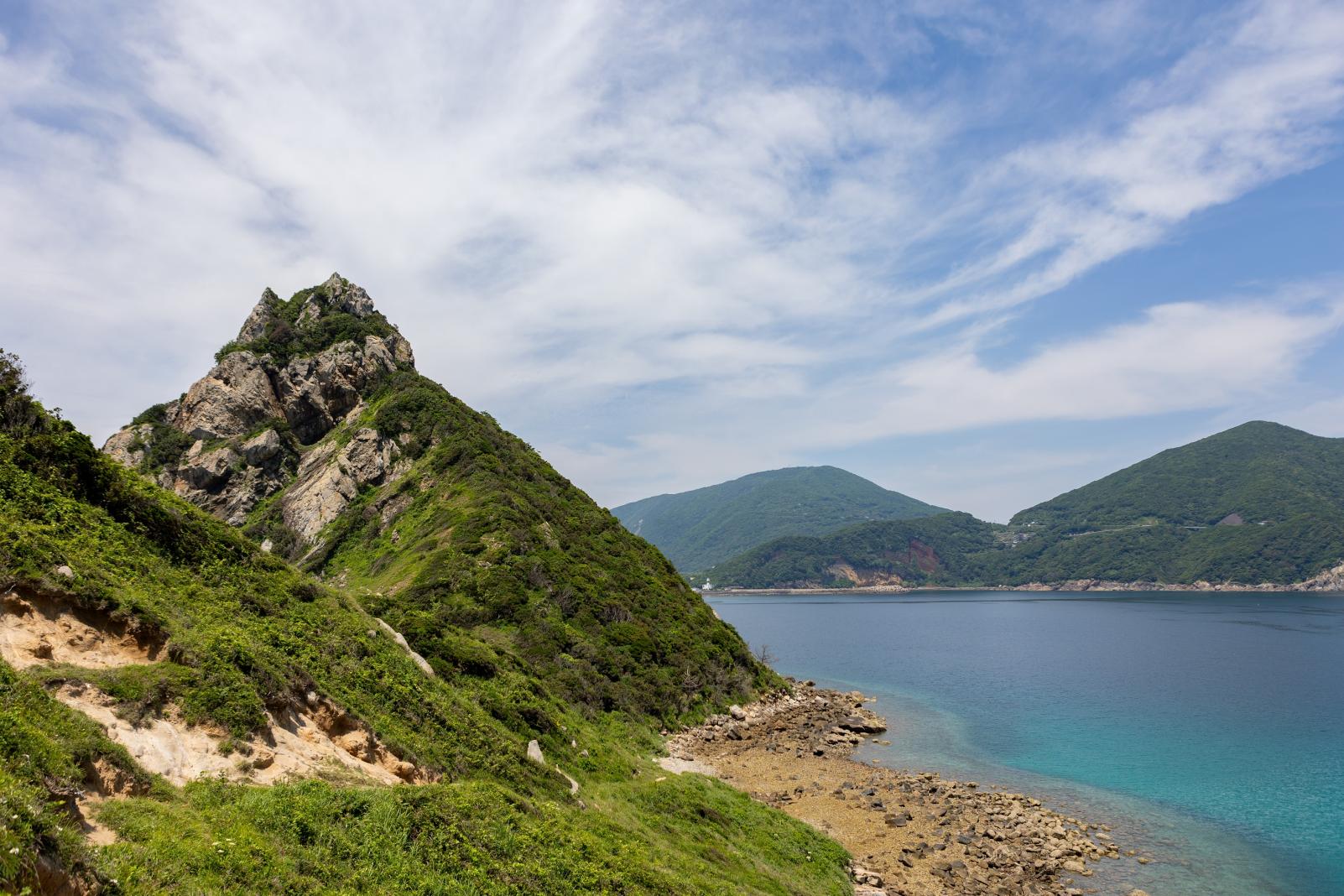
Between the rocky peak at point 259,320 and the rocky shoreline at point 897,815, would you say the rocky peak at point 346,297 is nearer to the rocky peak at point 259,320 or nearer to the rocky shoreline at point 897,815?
the rocky peak at point 259,320

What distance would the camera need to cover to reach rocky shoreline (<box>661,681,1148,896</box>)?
92.5 feet

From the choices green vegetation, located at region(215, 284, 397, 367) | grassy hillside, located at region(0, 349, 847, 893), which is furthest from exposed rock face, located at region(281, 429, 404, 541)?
grassy hillside, located at region(0, 349, 847, 893)

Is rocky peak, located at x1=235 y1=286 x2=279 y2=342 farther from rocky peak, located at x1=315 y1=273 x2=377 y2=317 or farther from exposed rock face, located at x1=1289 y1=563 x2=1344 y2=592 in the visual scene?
exposed rock face, located at x1=1289 y1=563 x2=1344 y2=592

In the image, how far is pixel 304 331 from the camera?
90.4 metres

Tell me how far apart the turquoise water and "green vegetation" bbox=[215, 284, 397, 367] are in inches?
2993

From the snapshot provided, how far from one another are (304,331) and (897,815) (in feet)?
300

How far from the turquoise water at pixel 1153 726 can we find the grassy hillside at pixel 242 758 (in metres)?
21.5

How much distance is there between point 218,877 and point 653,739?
35923mm

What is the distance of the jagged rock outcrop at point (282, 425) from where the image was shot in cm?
7350

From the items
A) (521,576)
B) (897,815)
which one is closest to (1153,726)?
(897,815)

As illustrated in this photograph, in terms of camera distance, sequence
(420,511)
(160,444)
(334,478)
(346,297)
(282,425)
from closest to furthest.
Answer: (420,511)
(334,478)
(160,444)
(282,425)
(346,297)

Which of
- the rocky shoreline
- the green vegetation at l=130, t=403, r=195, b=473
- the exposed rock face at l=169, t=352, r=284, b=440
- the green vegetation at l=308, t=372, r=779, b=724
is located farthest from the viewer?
the exposed rock face at l=169, t=352, r=284, b=440

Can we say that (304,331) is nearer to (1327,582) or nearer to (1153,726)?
(1153,726)

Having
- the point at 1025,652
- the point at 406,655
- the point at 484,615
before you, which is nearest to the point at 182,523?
the point at 406,655
